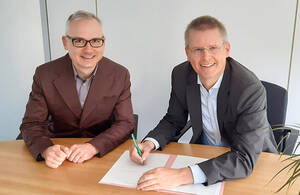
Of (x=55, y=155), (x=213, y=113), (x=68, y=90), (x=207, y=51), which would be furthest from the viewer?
(x=68, y=90)

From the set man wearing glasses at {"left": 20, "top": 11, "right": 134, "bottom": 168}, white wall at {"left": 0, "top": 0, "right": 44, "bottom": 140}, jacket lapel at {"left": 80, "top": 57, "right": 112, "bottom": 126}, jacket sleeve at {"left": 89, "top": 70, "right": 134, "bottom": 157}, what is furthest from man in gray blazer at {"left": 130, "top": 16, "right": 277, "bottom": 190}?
white wall at {"left": 0, "top": 0, "right": 44, "bottom": 140}

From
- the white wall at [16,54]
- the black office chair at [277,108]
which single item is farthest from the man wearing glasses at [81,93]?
the white wall at [16,54]

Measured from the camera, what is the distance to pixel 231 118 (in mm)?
1623

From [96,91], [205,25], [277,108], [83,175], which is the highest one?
[205,25]

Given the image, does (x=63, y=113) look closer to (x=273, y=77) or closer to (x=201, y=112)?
(x=201, y=112)

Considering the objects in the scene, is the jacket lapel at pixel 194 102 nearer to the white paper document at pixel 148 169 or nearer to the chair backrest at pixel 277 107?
the white paper document at pixel 148 169

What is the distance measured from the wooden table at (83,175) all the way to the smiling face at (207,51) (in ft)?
1.39

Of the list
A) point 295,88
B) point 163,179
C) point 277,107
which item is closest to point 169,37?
point 295,88

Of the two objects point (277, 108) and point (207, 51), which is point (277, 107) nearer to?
point (277, 108)

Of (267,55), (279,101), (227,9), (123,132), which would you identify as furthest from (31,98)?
(267,55)

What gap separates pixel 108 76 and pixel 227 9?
1.42 meters

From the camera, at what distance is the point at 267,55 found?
2.75 meters

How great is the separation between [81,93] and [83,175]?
0.74 m

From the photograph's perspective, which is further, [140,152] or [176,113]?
[176,113]
